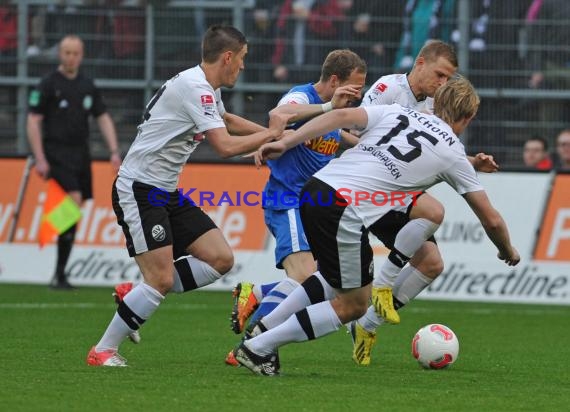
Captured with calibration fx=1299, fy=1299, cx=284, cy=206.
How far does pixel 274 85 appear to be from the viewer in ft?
53.5

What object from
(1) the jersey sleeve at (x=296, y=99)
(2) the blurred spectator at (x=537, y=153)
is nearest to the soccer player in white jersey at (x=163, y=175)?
(1) the jersey sleeve at (x=296, y=99)

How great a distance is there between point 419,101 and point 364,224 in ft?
7.28

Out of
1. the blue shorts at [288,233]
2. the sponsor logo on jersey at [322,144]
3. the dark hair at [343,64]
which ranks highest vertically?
the dark hair at [343,64]

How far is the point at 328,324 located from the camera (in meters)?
7.42

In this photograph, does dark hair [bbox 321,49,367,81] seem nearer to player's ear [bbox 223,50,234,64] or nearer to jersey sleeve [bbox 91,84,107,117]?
player's ear [bbox 223,50,234,64]

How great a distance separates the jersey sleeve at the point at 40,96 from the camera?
14328 millimetres

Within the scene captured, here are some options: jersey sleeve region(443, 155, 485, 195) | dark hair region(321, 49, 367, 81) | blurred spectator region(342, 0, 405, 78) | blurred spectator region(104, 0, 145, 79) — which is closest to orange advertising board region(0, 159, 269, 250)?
blurred spectator region(104, 0, 145, 79)

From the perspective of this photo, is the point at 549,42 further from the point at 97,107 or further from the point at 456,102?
the point at 456,102

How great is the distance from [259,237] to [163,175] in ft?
20.8

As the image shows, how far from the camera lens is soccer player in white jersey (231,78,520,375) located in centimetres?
732

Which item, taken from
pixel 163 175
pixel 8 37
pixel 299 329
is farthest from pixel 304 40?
pixel 299 329

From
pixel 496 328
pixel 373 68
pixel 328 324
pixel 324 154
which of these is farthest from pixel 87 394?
pixel 373 68

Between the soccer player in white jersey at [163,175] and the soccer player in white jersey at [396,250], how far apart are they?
1.12 meters

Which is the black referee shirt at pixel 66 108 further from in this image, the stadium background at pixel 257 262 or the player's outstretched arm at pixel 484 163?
the player's outstretched arm at pixel 484 163
